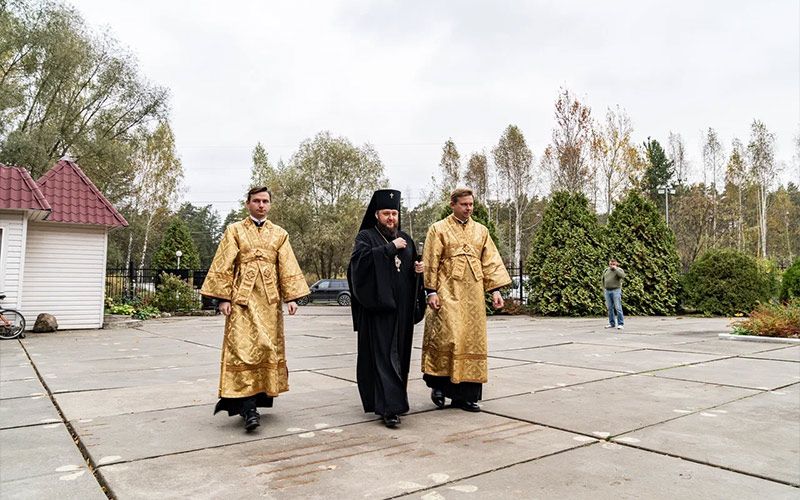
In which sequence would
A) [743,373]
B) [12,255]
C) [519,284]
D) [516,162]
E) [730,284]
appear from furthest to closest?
1. [516,162]
2. [519,284]
3. [730,284]
4. [12,255]
5. [743,373]

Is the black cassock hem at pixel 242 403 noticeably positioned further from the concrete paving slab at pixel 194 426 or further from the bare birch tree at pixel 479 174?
the bare birch tree at pixel 479 174

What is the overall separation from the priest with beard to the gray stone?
11.0 metres

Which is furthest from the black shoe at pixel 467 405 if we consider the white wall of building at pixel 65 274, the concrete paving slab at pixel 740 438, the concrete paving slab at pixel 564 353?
the white wall of building at pixel 65 274

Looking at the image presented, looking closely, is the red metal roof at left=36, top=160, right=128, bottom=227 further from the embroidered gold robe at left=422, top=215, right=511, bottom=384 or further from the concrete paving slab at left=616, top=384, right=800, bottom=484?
the concrete paving slab at left=616, top=384, right=800, bottom=484

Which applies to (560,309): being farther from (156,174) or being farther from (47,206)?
(156,174)

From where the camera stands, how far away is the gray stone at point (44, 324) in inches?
486

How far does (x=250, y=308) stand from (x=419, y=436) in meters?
1.60

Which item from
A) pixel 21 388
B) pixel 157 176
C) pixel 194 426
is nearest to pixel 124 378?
pixel 21 388

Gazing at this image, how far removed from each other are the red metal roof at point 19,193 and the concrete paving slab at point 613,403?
11171mm

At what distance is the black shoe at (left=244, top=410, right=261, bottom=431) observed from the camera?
3.88m

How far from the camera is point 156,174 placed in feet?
122

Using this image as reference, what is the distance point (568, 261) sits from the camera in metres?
17.5

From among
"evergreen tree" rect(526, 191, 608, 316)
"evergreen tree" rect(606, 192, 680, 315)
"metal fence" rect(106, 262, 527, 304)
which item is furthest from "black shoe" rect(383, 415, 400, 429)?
"evergreen tree" rect(606, 192, 680, 315)

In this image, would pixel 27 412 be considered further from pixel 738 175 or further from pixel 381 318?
pixel 738 175
